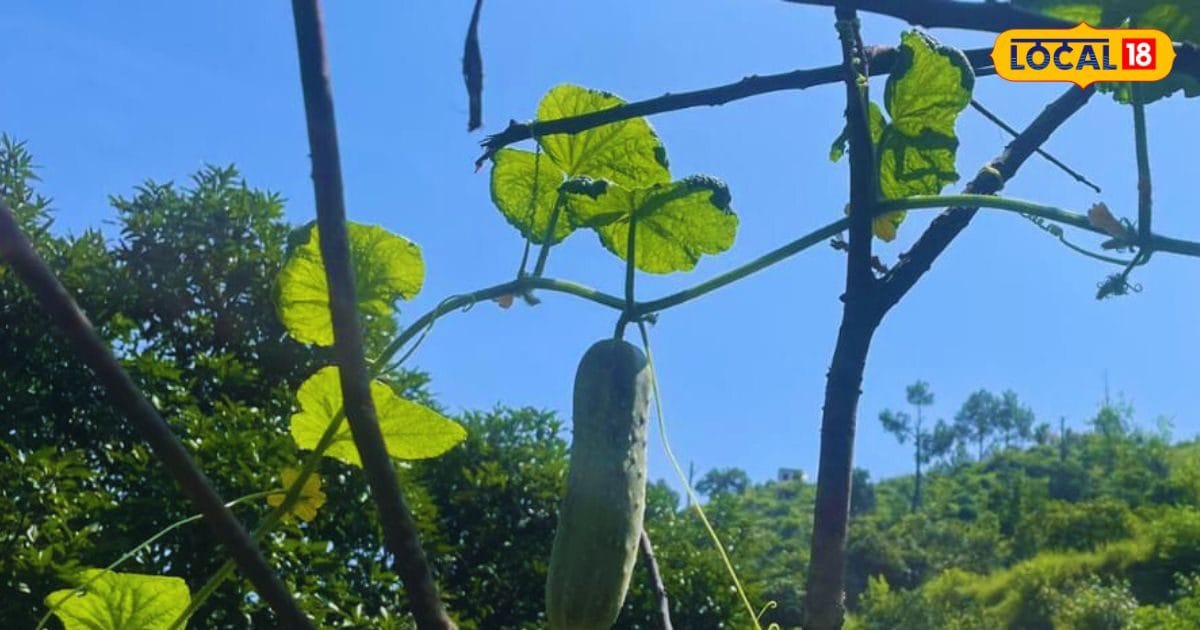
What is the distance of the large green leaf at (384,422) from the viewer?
42 centimetres

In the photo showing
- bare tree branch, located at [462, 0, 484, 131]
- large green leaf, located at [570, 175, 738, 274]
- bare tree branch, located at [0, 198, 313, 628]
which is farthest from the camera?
large green leaf, located at [570, 175, 738, 274]

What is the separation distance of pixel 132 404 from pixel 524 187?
29 centimetres

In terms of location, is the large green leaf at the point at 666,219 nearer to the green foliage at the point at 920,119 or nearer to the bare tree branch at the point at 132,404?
the green foliage at the point at 920,119

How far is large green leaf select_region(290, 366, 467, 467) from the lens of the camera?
42 cm

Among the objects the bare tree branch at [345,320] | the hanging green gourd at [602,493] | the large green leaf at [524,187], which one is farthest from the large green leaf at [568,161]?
the bare tree branch at [345,320]

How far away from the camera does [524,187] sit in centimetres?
48

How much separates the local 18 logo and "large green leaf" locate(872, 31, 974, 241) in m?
0.02

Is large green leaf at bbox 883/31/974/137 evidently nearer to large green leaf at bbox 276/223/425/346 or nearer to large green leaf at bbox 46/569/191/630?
large green leaf at bbox 276/223/425/346

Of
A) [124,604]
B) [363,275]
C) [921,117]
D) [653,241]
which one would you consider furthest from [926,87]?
[124,604]

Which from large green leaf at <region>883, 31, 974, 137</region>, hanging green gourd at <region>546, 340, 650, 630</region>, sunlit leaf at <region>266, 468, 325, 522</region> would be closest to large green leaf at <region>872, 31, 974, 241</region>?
large green leaf at <region>883, 31, 974, 137</region>

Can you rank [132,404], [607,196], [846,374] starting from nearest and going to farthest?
1. [132,404]
2. [846,374]
3. [607,196]

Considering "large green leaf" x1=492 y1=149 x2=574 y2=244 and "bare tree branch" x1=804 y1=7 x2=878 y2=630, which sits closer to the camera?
"bare tree branch" x1=804 y1=7 x2=878 y2=630

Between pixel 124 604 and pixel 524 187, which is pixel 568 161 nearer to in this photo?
pixel 524 187

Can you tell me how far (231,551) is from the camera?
0.21 m
